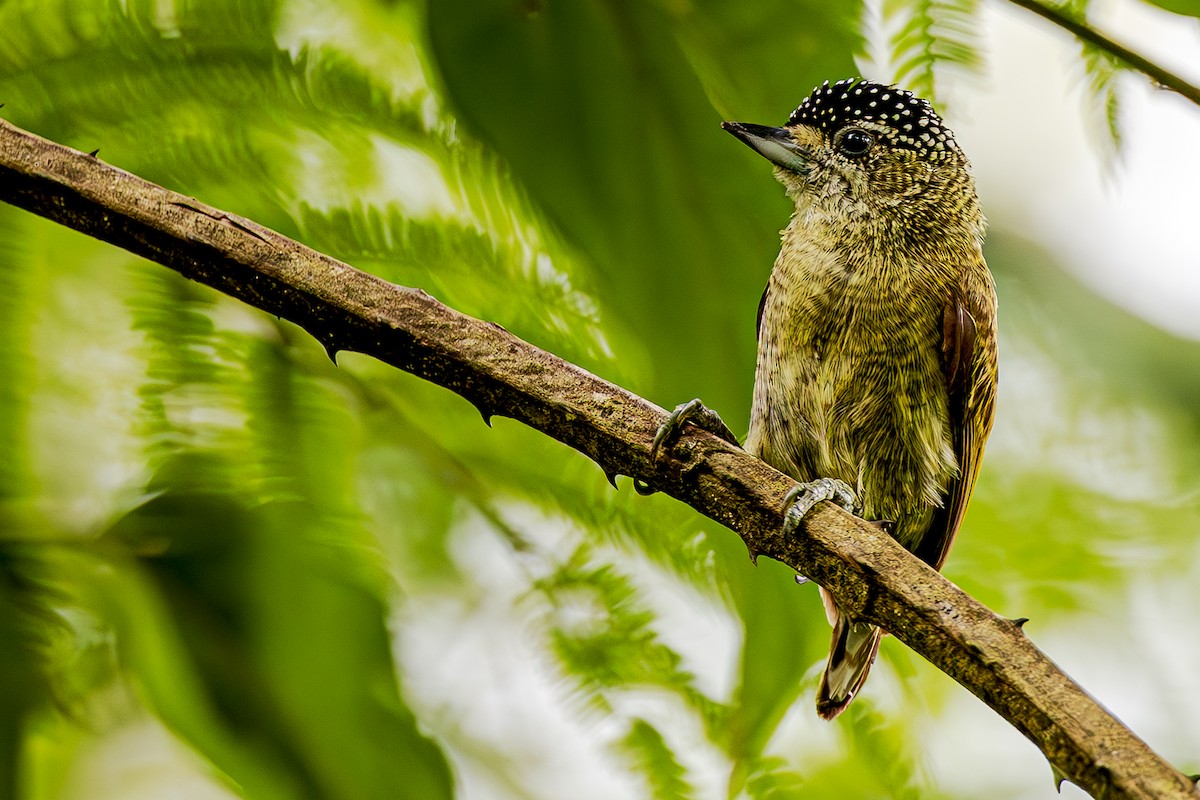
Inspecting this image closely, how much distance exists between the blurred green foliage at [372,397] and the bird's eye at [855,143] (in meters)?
0.56

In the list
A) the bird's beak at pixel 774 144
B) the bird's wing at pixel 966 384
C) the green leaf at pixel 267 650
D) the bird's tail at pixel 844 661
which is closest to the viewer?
the green leaf at pixel 267 650

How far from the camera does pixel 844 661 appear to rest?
1554 mm

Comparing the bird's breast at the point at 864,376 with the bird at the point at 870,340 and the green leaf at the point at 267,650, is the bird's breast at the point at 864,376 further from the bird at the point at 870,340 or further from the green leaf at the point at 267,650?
the green leaf at the point at 267,650

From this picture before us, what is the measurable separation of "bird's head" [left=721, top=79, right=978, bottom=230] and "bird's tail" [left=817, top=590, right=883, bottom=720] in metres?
0.59

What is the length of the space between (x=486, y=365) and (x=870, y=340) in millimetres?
891

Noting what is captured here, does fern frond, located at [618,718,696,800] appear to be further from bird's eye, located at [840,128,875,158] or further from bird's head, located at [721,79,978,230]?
bird's eye, located at [840,128,875,158]

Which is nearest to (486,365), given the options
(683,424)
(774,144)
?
(683,424)

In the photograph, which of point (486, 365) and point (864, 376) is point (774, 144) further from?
point (486, 365)

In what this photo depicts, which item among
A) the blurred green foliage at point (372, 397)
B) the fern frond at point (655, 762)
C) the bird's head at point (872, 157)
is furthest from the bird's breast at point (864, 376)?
the fern frond at point (655, 762)

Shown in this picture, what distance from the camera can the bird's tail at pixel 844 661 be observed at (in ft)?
4.72

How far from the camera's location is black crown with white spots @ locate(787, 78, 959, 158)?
5.67 feet

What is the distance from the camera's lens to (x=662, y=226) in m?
1.11

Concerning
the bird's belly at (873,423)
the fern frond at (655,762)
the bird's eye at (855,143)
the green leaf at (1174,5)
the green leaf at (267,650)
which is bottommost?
the green leaf at (267,650)

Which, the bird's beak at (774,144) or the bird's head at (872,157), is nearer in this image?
the bird's beak at (774,144)
